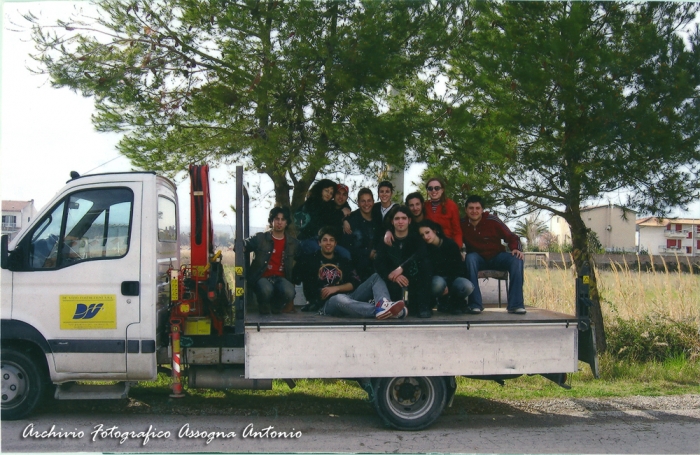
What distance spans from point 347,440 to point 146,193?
2946 millimetres

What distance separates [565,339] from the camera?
21.0 feet

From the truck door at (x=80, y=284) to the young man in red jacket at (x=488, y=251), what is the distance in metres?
3.37

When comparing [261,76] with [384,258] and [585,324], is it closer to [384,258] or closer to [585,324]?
[384,258]

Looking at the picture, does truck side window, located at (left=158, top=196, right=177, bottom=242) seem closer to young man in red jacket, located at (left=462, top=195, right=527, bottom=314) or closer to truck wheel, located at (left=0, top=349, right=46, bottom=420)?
truck wheel, located at (left=0, top=349, right=46, bottom=420)

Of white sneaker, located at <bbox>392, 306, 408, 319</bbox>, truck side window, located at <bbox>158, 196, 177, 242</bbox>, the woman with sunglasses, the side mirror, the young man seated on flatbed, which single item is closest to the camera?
the side mirror

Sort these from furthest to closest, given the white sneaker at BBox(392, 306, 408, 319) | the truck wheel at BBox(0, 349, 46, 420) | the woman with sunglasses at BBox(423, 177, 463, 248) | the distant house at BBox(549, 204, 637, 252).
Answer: the distant house at BBox(549, 204, 637, 252), the woman with sunglasses at BBox(423, 177, 463, 248), the white sneaker at BBox(392, 306, 408, 319), the truck wheel at BBox(0, 349, 46, 420)

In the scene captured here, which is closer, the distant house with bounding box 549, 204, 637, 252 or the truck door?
the truck door

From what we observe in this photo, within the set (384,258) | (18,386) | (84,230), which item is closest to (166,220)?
(84,230)

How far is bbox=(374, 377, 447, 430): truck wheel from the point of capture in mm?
6438

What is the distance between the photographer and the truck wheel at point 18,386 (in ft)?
20.6

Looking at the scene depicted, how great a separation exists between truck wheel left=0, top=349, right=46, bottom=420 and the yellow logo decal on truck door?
56 centimetres

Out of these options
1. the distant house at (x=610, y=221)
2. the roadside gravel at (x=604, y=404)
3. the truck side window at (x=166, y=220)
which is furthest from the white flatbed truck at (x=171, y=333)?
the distant house at (x=610, y=221)

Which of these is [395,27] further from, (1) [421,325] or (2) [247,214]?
(1) [421,325]

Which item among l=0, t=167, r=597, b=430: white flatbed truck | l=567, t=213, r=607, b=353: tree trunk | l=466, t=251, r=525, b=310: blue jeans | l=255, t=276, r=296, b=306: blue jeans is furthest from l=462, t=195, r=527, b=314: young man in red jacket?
l=567, t=213, r=607, b=353: tree trunk
